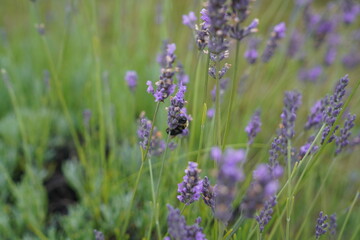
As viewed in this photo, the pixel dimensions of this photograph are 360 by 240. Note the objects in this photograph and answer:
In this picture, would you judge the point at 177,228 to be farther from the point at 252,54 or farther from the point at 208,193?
the point at 252,54

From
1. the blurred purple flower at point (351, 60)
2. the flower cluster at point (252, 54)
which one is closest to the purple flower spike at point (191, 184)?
the flower cluster at point (252, 54)

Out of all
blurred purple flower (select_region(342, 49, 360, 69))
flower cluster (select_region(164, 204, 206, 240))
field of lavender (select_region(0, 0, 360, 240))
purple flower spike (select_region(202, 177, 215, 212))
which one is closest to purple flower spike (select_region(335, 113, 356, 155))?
field of lavender (select_region(0, 0, 360, 240))

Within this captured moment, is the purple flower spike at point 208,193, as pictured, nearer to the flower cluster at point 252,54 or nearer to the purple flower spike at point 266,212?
the purple flower spike at point 266,212

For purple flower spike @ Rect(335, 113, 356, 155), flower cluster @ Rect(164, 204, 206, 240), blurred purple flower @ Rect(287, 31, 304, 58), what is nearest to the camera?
flower cluster @ Rect(164, 204, 206, 240)

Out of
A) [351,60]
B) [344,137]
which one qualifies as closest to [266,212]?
[344,137]

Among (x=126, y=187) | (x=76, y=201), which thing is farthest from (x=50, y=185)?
(x=126, y=187)

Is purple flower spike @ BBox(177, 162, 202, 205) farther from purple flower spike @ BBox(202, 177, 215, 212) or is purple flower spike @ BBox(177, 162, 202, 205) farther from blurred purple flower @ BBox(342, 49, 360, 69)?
blurred purple flower @ BBox(342, 49, 360, 69)

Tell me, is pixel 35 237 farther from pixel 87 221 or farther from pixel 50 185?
pixel 50 185
